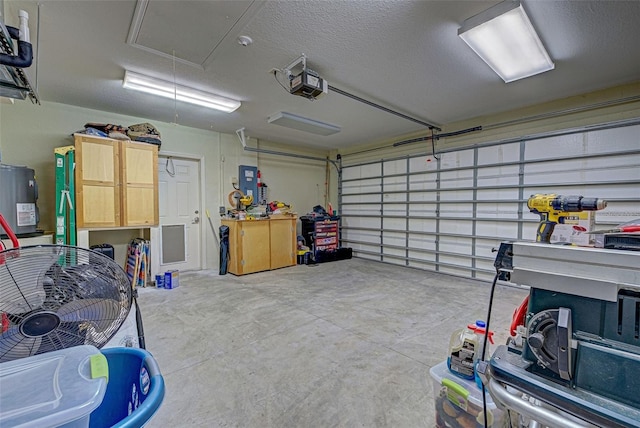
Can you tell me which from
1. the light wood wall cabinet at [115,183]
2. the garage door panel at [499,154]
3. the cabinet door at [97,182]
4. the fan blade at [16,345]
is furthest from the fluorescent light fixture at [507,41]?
the cabinet door at [97,182]

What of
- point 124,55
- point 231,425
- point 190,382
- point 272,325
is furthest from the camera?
point 272,325

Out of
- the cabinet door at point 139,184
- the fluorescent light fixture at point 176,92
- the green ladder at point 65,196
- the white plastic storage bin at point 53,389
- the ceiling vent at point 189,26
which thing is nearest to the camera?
the white plastic storage bin at point 53,389

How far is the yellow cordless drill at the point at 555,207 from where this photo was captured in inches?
46.8

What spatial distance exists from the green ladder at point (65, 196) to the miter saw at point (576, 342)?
4.49 m

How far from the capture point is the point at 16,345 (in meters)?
0.78

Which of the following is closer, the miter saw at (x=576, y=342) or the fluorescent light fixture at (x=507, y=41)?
the miter saw at (x=576, y=342)

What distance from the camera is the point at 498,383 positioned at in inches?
29.2

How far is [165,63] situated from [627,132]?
17.5 ft

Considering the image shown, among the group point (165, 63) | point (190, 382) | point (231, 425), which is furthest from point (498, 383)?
point (165, 63)

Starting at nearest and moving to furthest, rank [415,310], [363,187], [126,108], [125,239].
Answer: [415,310], [126,108], [125,239], [363,187]

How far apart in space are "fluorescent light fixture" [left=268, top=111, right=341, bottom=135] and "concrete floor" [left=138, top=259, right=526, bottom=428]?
8.57 ft

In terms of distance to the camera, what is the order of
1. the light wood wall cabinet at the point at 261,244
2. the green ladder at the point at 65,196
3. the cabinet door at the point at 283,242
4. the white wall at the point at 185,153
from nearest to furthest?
the green ladder at the point at 65,196 → the white wall at the point at 185,153 → the light wood wall cabinet at the point at 261,244 → the cabinet door at the point at 283,242

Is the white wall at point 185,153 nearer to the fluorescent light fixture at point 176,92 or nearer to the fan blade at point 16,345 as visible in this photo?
the fluorescent light fixture at point 176,92

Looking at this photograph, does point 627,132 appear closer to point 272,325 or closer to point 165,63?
point 272,325
